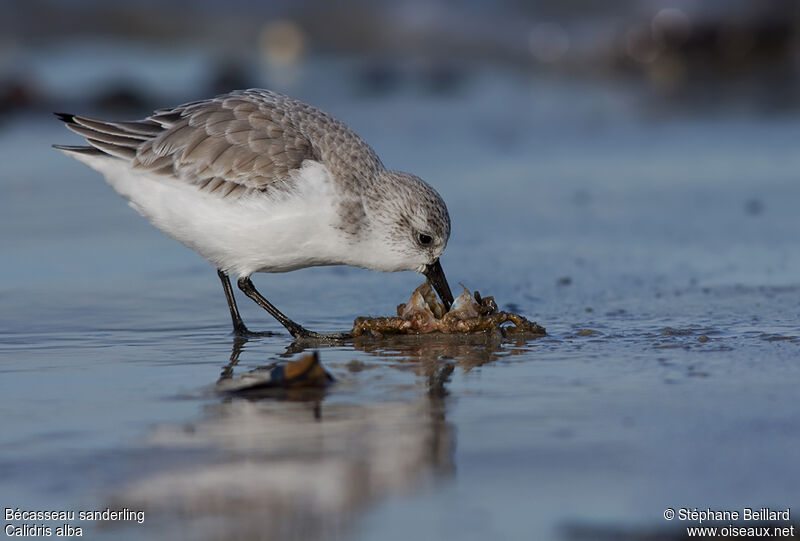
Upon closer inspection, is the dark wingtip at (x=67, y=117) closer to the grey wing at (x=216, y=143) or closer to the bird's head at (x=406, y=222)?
the grey wing at (x=216, y=143)

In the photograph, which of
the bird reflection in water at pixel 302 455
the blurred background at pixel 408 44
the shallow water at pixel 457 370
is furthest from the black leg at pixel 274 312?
the blurred background at pixel 408 44

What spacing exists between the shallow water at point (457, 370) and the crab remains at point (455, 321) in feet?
0.41

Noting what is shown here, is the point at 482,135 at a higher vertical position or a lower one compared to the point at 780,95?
lower

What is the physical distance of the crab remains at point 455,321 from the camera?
5398mm

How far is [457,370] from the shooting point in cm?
479

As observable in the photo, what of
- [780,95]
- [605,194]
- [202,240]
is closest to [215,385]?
[202,240]

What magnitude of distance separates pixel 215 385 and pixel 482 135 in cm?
680

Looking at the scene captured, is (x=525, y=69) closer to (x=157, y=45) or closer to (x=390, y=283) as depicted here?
(x=157, y=45)

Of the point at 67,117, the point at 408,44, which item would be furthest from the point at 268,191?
the point at 408,44

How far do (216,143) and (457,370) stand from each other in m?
1.84

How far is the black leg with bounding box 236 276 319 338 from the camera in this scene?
5.53 metres

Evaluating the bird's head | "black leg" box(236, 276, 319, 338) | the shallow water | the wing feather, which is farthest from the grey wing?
the shallow water

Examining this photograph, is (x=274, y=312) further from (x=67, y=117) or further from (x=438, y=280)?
(x=67, y=117)

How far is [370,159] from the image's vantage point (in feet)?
19.1
